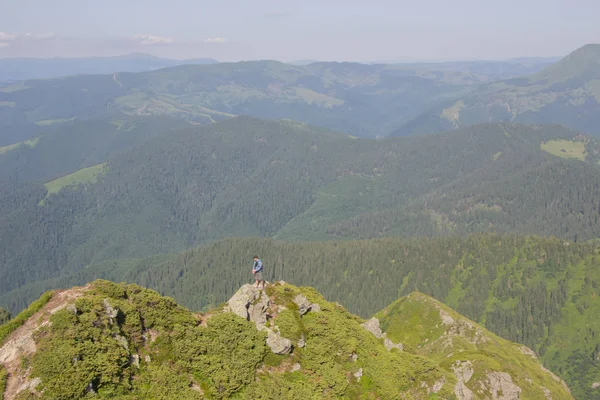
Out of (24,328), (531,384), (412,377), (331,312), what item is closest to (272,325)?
(331,312)

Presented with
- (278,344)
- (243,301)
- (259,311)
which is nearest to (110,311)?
(243,301)

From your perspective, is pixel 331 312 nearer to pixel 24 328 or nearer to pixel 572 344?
pixel 24 328

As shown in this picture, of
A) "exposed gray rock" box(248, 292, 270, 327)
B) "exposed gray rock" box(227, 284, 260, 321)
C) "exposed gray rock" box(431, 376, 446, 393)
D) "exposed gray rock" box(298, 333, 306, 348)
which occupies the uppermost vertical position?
"exposed gray rock" box(227, 284, 260, 321)

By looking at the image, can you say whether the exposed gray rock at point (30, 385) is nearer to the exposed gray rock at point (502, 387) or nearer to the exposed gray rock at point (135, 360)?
the exposed gray rock at point (135, 360)

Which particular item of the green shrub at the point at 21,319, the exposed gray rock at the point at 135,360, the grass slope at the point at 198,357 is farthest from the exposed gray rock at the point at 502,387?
the green shrub at the point at 21,319

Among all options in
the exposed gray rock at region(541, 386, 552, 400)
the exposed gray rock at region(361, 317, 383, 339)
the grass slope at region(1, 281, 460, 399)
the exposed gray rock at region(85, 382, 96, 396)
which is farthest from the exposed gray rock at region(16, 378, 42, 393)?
the exposed gray rock at region(541, 386, 552, 400)

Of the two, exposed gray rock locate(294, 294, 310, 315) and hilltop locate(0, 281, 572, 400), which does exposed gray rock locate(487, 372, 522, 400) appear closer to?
hilltop locate(0, 281, 572, 400)
